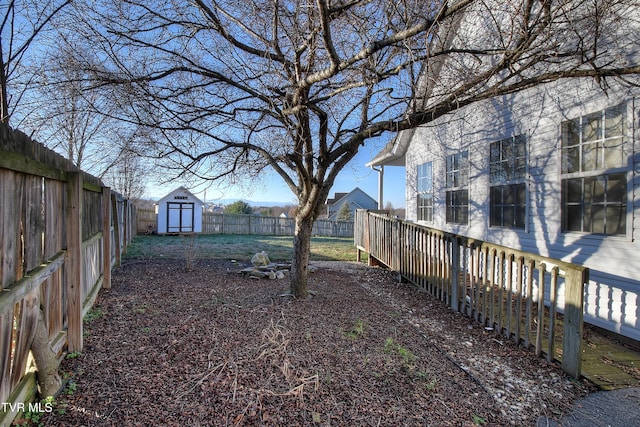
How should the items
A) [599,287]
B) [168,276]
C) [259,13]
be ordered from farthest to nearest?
1. [168,276]
2. [599,287]
3. [259,13]

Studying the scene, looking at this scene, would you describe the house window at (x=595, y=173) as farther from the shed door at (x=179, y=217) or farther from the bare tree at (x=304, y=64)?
the shed door at (x=179, y=217)

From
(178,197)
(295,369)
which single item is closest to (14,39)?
(295,369)

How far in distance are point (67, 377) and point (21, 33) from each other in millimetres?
5214

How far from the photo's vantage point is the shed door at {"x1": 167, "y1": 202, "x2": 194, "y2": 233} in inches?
704

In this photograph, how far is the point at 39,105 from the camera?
154 inches

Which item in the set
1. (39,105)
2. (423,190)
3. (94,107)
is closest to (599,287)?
(423,190)

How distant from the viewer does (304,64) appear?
4391mm

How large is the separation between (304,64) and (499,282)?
3.62 metres

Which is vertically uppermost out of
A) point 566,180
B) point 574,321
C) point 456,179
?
point 456,179

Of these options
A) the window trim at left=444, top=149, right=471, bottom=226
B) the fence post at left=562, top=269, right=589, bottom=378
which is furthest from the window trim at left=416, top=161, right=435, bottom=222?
the fence post at left=562, top=269, right=589, bottom=378

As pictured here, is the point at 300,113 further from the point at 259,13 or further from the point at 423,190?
the point at 423,190

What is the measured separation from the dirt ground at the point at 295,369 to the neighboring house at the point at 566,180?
1.60 metres

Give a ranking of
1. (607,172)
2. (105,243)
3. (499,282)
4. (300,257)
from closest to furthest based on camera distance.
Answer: (499,282)
(607,172)
(300,257)
(105,243)

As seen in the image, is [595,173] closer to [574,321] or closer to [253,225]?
[574,321]
